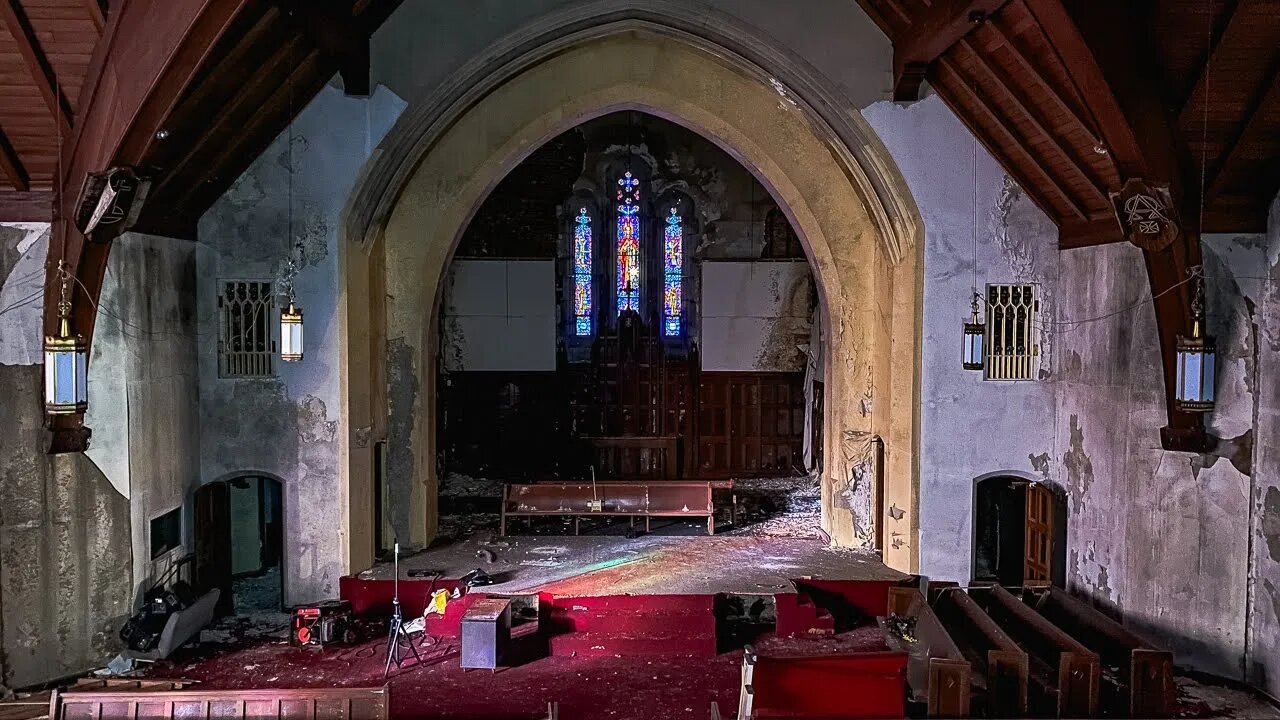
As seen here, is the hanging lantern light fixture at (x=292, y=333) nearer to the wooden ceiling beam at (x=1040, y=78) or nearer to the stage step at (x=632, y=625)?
the stage step at (x=632, y=625)

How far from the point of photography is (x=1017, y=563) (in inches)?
429

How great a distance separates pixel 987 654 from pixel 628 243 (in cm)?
1009

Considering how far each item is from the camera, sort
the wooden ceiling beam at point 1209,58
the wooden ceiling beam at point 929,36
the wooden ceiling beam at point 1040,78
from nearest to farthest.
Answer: the wooden ceiling beam at point 1209,58 → the wooden ceiling beam at point 929,36 → the wooden ceiling beam at point 1040,78

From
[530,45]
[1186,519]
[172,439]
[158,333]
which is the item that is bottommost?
[1186,519]

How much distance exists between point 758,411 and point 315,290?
8.46 meters

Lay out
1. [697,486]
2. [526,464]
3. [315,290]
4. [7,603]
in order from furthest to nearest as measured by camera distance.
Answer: [526,464] → [697,486] → [315,290] → [7,603]

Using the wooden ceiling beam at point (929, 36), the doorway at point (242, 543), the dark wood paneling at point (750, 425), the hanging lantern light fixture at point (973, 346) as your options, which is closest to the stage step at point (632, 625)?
the doorway at point (242, 543)

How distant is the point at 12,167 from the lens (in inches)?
301

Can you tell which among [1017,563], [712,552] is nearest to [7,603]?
[712,552]

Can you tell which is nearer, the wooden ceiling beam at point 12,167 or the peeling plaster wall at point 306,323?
the wooden ceiling beam at point 12,167

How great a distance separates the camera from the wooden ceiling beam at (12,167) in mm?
7480

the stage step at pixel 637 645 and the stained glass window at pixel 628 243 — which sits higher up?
the stained glass window at pixel 628 243

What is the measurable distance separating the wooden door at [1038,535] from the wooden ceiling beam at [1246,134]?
11.8ft

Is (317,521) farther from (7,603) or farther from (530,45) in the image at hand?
(530,45)
